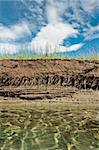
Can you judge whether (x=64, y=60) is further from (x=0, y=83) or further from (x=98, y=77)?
(x=0, y=83)

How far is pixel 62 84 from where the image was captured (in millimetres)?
17688

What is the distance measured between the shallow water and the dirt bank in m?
3.70

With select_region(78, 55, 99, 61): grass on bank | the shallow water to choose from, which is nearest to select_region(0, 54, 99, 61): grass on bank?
select_region(78, 55, 99, 61): grass on bank

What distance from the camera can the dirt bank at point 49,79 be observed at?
55.6 ft

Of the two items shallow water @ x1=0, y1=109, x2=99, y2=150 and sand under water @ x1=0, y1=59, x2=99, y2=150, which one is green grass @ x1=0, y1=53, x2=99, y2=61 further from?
shallow water @ x1=0, y1=109, x2=99, y2=150

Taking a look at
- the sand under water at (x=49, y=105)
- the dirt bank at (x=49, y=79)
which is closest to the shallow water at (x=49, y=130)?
the sand under water at (x=49, y=105)

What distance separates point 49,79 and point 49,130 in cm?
871

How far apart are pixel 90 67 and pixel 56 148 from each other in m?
11.2

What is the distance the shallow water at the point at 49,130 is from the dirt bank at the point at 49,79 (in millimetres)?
3696

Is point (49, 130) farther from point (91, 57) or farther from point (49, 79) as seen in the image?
point (91, 57)

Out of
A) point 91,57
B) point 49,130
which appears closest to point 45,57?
point 91,57

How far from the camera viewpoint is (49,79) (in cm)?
1786

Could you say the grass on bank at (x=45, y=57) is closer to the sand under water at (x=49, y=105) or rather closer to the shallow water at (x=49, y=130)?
the sand under water at (x=49, y=105)

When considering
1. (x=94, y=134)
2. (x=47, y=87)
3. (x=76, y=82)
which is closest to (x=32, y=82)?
(x=47, y=87)
